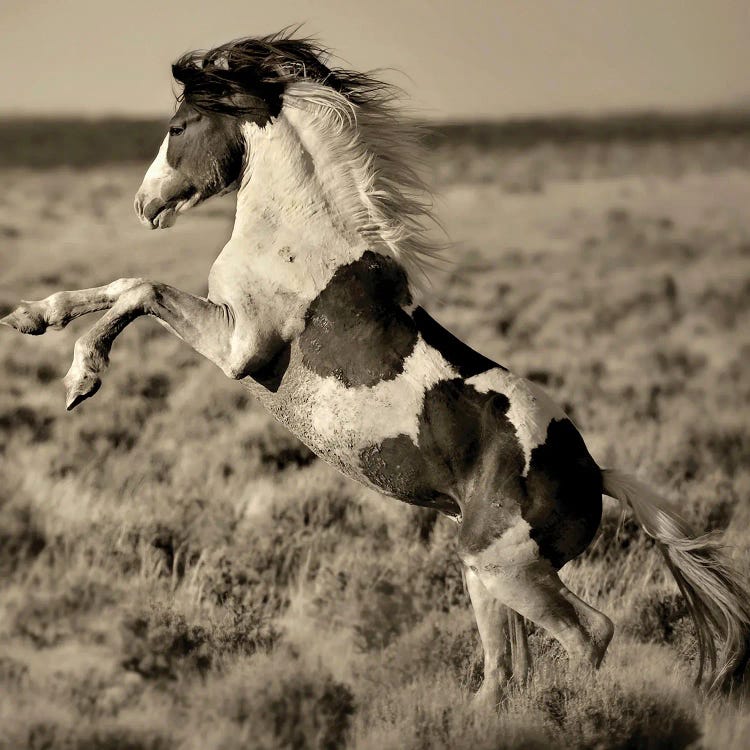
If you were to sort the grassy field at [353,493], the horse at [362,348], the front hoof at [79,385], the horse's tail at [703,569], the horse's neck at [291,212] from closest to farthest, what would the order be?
1. the front hoof at [79,385]
2. the horse at [362,348]
3. the horse's neck at [291,212]
4. the horse's tail at [703,569]
5. the grassy field at [353,493]

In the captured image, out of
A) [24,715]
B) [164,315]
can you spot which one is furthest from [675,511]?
[24,715]

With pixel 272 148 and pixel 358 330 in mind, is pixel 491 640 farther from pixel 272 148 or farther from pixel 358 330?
pixel 272 148

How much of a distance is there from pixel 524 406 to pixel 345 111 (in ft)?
4.10

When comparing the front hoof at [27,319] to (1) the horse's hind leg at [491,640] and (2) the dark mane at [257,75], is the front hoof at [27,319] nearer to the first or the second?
(2) the dark mane at [257,75]

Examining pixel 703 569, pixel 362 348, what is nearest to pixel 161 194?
pixel 362 348

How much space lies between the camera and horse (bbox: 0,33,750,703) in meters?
3.38

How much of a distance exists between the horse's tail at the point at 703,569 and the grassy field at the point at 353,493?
0.23m

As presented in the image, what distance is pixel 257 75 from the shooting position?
3664 mm

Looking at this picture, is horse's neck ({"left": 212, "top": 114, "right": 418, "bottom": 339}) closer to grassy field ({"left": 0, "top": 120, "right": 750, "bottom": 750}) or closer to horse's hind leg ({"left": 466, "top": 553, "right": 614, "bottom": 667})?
grassy field ({"left": 0, "top": 120, "right": 750, "bottom": 750})

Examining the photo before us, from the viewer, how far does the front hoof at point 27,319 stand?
3301mm

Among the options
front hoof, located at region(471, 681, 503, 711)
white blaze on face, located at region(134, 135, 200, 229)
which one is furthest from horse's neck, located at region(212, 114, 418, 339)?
front hoof, located at region(471, 681, 503, 711)

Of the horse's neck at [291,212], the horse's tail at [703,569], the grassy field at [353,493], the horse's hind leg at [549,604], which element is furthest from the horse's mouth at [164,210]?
the horse's tail at [703,569]

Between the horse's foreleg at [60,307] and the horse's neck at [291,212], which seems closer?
the horse's foreleg at [60,307]

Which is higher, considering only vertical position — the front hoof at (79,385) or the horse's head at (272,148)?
the horse's head at (272,148)
